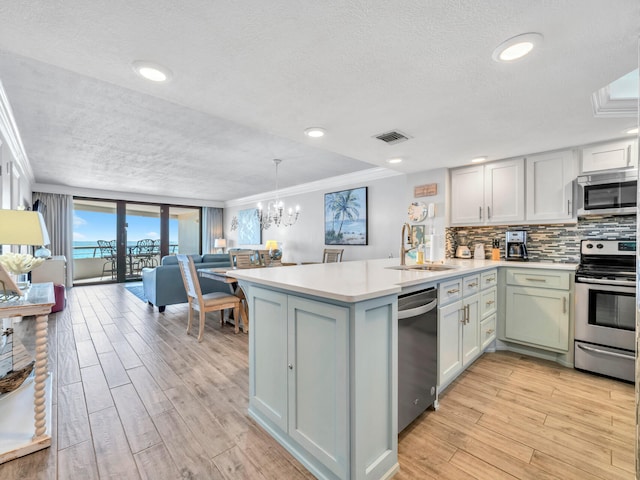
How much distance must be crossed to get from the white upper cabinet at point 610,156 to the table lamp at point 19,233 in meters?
4.53

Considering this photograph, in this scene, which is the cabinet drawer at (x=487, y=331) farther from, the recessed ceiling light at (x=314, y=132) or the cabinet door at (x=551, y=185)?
the recessed ceiling light at (x=314, y=132)

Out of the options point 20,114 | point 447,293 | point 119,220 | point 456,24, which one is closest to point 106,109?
point 20,114

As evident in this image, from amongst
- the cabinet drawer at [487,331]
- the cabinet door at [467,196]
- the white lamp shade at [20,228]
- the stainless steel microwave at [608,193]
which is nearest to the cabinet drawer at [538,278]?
the cabinet drawer at [487,331]

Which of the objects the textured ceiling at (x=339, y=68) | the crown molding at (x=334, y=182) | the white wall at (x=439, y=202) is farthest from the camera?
the crown molding at (x=334, y=182)

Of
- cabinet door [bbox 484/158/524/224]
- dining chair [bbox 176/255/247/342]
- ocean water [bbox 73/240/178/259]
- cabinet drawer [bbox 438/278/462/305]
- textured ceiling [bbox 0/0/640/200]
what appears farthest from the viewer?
ocean water [bbox 73/240/178/259]

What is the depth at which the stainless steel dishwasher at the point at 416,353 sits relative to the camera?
157 cm

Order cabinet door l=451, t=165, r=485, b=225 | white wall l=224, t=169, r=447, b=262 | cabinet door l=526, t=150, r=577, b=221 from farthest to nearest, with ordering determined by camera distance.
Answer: white wall l=224, t=169, r=447, b=262
cabinet door l=451, t=165, r=485, b=225
cabinet door l=526, t=150, r=577, b=221

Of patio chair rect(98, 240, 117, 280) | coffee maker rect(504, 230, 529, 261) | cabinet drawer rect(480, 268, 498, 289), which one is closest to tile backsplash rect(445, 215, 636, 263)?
coffee maker rect(504, 230, 529, 261)

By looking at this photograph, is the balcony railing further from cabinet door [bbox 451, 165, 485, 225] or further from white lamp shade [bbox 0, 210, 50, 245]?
cabinet door [bbox 451, 165, 485, 225]

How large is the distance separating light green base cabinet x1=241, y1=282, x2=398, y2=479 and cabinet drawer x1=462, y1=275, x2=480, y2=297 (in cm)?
116

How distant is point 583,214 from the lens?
279 cm

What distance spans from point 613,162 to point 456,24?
2.56 m

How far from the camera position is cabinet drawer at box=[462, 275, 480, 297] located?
2.29 metres

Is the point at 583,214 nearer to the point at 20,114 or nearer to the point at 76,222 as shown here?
the point at 20,114
